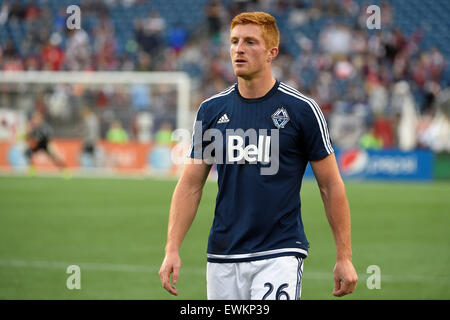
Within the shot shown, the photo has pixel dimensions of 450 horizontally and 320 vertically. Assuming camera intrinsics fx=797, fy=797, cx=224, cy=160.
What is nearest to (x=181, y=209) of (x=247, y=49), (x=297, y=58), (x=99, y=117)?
(x=247, y=49)

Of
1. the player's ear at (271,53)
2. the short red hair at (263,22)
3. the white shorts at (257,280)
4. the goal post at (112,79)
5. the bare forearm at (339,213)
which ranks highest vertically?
the goal post at (112,79)

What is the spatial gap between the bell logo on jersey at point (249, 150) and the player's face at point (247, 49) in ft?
1.24

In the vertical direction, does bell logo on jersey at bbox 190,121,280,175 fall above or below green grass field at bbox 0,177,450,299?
above

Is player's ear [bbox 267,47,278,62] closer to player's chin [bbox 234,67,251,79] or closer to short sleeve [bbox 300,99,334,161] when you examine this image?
player's chin [bbox 234,67,251,79]

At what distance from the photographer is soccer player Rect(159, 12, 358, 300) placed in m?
4.60

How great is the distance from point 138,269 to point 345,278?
619 cm

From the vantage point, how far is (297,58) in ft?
105

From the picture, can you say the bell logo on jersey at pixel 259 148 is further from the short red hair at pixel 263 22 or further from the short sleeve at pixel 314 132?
the short red hair at pixel 263 22

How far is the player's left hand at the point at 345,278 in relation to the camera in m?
4.52

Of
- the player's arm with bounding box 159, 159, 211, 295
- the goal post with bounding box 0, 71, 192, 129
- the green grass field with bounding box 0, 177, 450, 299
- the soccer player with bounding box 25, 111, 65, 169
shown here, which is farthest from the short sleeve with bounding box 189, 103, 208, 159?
the goal post with bounding box 0, 71, 192, 129

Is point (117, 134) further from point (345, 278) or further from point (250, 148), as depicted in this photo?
point (345, 278)

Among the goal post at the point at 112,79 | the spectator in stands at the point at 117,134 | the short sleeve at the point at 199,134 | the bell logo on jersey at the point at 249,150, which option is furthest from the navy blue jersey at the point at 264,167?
the goal post at the point at 112,79

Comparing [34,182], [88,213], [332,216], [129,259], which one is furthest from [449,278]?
[34,182]
